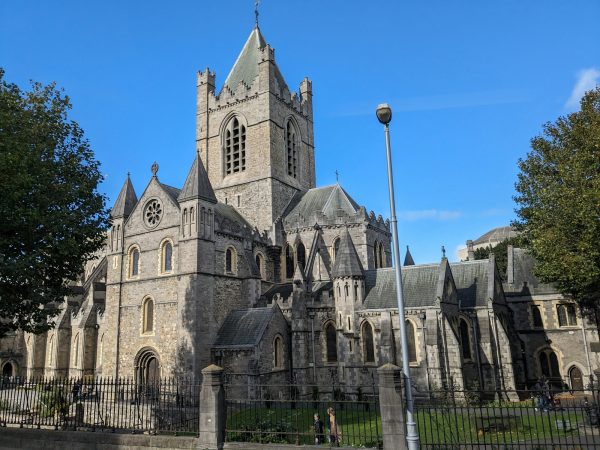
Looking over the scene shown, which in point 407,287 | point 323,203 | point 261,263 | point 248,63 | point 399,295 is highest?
point 248,63

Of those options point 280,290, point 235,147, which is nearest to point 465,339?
point 280,290

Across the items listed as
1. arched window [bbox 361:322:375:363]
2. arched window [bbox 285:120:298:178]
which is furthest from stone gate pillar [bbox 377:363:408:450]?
arched window [bbox 285:120:298:178]

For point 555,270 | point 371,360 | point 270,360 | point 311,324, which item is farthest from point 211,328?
point 555,270

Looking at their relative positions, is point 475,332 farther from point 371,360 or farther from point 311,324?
point 311,324

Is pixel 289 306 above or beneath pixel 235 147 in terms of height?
beneath

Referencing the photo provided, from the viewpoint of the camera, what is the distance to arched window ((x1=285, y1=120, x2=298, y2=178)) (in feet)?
150

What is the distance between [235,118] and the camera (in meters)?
45.1

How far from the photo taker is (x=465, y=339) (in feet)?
100

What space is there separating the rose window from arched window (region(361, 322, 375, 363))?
15.0 metres

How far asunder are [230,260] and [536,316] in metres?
23.6

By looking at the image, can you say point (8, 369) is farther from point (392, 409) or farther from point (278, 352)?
point (392, 409)

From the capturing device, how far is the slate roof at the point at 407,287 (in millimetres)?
30156

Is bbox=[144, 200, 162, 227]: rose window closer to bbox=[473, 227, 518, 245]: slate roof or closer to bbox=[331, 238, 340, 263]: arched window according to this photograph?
bbox=[331, 238, 340, 263]: arched window

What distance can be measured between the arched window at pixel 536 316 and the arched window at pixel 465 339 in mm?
9415
